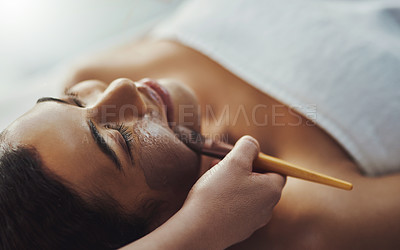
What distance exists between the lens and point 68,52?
1412mm

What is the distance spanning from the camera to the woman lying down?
0.50m

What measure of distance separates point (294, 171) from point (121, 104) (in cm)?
31

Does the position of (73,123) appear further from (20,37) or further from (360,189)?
(20,37)

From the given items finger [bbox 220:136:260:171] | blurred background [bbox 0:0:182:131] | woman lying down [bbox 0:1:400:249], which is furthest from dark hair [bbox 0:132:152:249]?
blurred background [bbox 0:0:182:131]

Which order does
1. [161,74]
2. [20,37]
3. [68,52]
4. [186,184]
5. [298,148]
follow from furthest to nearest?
[68,52] → [20,37] → [161,74] → [298,148] → [186,184]

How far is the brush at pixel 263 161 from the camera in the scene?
0.59 metres

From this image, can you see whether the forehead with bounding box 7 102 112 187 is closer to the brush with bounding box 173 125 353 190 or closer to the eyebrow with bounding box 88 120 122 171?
the eyebrow with bounding box 88 120 122 171

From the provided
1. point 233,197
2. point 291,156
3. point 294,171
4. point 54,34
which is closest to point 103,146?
point 233,197

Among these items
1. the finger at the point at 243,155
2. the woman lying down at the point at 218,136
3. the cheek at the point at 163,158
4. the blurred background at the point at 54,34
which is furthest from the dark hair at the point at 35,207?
the blurred background at the point at 54,34

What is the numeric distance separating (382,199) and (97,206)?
50 centimetres

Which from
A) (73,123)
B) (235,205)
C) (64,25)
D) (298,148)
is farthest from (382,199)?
(64,25)

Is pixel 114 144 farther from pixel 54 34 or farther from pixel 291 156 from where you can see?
pixel 54 34

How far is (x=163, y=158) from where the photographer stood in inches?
23.1

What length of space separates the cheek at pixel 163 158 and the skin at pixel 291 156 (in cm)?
8
